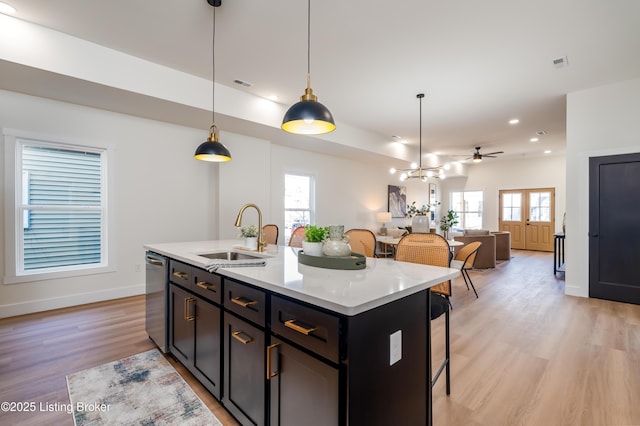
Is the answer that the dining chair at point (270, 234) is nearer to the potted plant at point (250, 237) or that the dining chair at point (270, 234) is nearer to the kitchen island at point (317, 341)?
the potted plant at point (250, 237)

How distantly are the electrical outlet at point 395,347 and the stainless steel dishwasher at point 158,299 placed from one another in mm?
1946

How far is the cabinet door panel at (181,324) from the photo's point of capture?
2.14 meters

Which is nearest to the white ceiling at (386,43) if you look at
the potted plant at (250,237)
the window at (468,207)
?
the potted plant at (250,237)

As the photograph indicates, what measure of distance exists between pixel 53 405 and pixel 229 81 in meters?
3.73

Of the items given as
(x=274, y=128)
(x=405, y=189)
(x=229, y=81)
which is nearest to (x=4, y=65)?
(x=229, y=81)

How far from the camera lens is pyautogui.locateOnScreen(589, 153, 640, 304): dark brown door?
157 inches

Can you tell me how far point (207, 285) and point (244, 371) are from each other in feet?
1.95

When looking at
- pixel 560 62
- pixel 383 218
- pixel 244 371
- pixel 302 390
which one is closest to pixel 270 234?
pixel 244 371

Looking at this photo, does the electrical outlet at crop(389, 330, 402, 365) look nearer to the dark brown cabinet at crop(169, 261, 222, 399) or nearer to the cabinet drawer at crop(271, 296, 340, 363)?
the cabinet drawer at crop(271, 296, 340, 363)

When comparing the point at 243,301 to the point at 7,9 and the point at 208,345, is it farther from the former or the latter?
the point at 7,9

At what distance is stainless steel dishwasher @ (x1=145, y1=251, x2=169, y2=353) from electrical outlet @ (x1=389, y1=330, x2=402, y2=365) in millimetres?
1946

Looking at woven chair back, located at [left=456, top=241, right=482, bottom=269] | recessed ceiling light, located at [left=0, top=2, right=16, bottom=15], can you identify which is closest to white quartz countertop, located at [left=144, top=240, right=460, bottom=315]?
woven chair back, located at [left=456, top=241, right=482, bottom=269]

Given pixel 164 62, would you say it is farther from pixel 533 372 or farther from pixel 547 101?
pixel 547 101

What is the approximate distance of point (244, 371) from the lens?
162 centimetres
